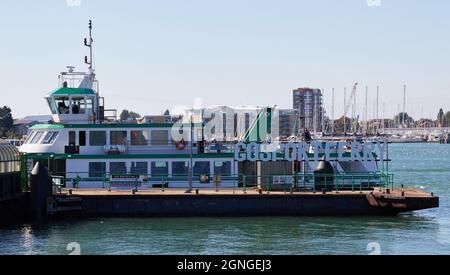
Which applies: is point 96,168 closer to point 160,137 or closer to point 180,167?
point 160,137

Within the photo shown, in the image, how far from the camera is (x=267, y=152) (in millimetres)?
43469

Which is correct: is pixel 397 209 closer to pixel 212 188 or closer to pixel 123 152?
pixel 212 188

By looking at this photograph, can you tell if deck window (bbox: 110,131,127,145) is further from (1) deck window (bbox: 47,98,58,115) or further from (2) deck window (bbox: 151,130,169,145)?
(1) deck window (bbox: 47,98,58,115)

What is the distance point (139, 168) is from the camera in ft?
146

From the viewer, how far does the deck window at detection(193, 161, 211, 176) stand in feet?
146

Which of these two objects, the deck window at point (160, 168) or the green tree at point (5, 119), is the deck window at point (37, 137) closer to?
the deck window at point (160, 168)

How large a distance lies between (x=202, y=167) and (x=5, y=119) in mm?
130660

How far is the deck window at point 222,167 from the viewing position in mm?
44500

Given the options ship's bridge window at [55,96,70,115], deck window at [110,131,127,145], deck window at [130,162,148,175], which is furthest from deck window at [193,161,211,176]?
ship's bridge window at [55,96,70,115]

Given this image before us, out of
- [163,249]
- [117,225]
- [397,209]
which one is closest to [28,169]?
[117,225]

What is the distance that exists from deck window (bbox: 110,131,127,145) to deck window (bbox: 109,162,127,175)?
5.11 feet

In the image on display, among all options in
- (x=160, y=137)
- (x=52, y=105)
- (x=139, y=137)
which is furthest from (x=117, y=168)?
(x=52, y=105)

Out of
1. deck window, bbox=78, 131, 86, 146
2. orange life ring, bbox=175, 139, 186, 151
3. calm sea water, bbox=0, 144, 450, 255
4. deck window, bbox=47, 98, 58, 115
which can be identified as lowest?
calm sea water, bbox=0, 144, 450, 255

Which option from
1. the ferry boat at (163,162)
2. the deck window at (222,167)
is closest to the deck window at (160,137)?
the ferry boat at (163,162)
